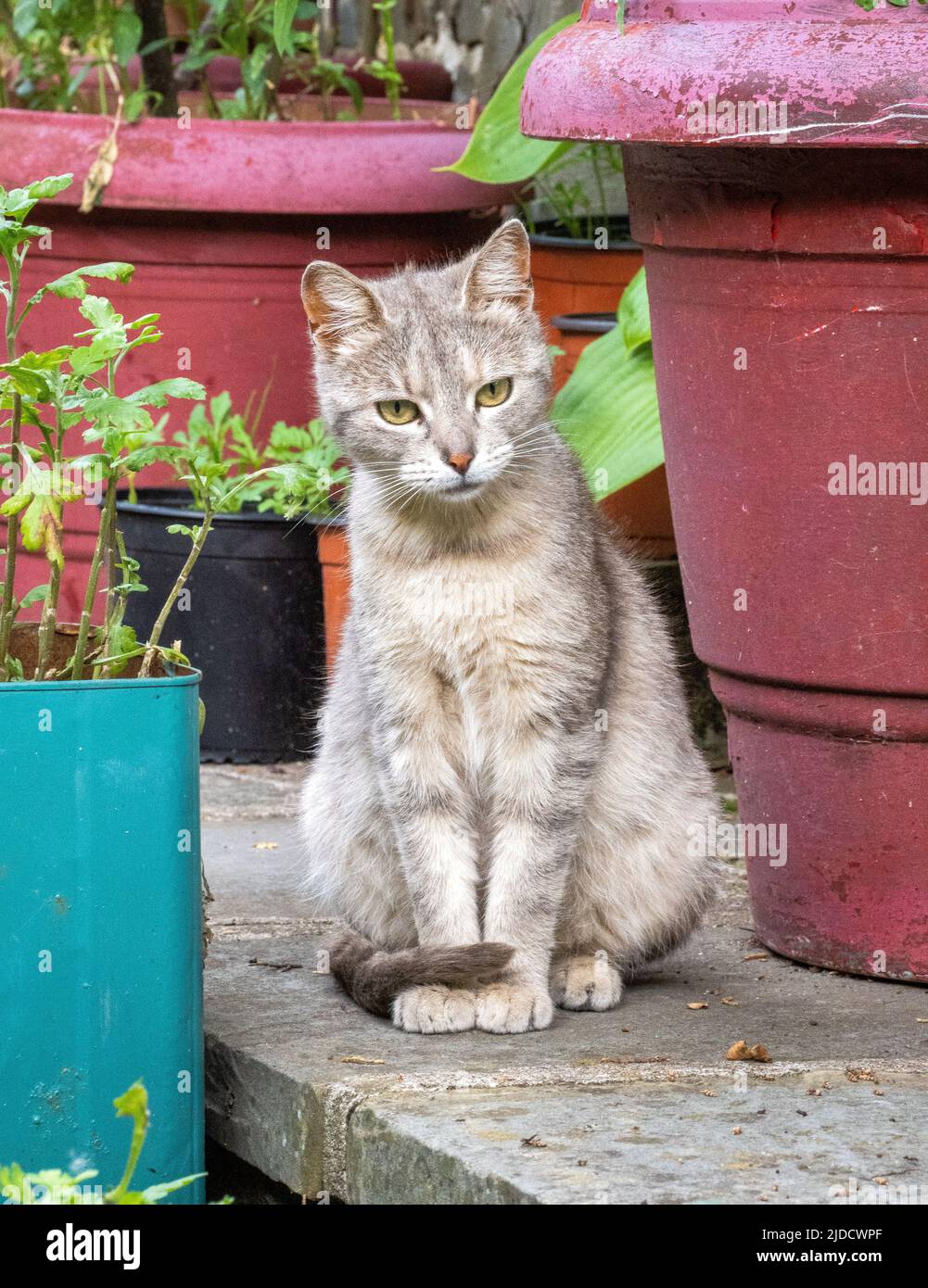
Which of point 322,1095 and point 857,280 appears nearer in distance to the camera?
point 322,1095

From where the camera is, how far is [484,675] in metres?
2.62

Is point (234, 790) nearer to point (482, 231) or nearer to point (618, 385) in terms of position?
point (618, 385)

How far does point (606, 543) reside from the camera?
2.89 metres

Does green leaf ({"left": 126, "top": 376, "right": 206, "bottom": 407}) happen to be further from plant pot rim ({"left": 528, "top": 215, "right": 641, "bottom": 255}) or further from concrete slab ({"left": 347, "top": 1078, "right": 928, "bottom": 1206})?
plant pot rim ({"left": 528, "top": 215, "right": 641, "bottom": 255})

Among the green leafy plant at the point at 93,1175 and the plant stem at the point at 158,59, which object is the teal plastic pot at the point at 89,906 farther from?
the plant stem at the point at 158,59

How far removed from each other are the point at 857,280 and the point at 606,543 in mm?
644

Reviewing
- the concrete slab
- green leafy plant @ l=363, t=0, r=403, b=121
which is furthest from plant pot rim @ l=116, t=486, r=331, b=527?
the concrete slab

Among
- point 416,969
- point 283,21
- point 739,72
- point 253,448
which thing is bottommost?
point 416,969

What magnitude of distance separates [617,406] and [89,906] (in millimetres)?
1734

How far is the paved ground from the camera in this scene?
77.6 inches

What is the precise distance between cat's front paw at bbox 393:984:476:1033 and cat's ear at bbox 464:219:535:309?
102cm

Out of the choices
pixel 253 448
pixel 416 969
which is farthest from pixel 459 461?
pixel 253 448

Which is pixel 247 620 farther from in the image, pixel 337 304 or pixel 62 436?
pixel 62 436
